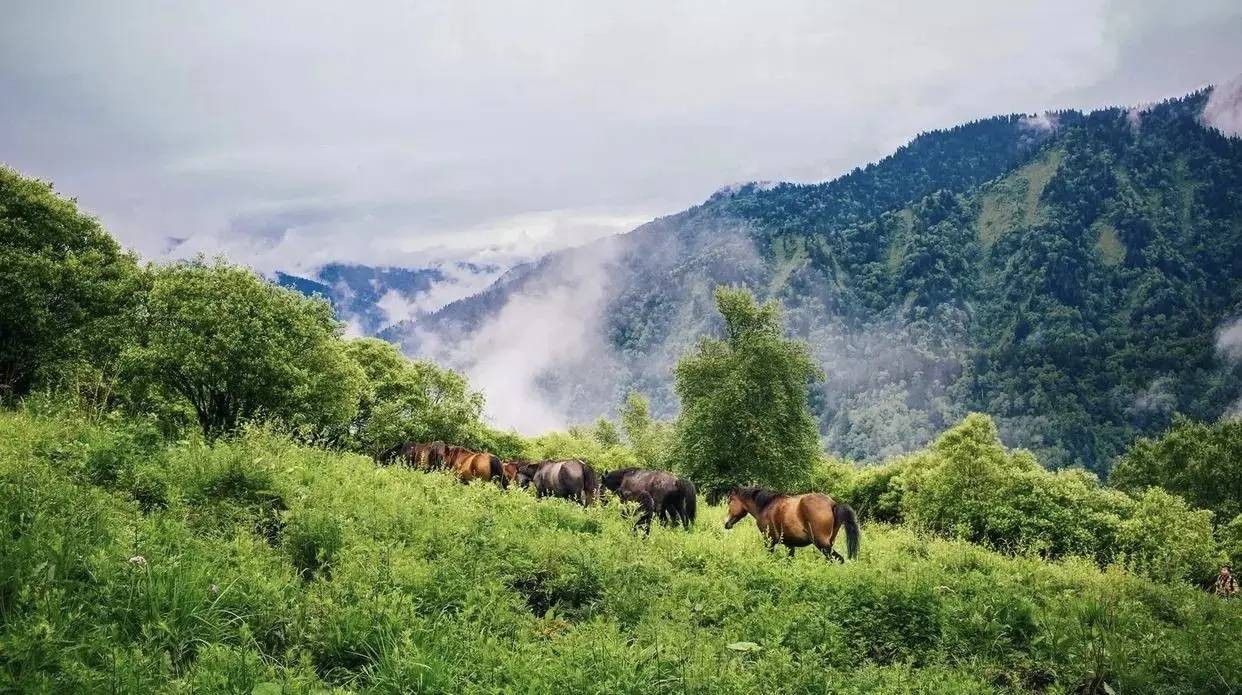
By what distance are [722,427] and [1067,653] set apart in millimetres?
33053

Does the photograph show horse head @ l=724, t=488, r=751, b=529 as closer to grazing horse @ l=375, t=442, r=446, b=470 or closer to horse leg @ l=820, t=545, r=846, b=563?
horse leg @ l=820, t=545, r=846, b=563

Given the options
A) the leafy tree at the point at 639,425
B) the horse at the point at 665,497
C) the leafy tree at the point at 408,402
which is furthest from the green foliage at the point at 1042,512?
the leafy tree at the point at 639,425

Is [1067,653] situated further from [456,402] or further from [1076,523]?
[456,402]

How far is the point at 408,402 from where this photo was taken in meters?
46.6

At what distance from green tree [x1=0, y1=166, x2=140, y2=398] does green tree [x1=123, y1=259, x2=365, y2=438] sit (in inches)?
86.4

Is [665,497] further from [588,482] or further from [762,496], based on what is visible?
[762,496]

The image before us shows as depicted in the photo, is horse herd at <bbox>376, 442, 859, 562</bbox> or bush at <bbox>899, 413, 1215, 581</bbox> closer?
horse herd at <bbox>376, 442, 859, 562</bbox>

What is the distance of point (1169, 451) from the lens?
7594cm

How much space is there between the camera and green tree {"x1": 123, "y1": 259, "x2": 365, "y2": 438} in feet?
63.1

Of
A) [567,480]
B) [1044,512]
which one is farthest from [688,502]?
[1044,512]

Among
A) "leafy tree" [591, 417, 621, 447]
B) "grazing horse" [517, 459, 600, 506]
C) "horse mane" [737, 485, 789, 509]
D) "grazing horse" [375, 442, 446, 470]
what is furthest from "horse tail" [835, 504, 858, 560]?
"leafy tree" [591, 417, 621, 447]

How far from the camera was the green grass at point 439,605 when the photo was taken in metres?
5.68

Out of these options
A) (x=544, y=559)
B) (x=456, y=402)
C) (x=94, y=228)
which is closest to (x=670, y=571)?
(x=544, y=559)

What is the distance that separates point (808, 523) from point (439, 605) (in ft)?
32.3
